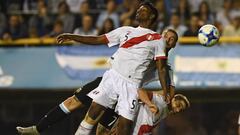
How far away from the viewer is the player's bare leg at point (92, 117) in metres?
12.4

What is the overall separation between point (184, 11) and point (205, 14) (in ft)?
1.65

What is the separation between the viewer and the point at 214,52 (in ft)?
61.0

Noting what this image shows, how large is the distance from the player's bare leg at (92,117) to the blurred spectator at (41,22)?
283 inches

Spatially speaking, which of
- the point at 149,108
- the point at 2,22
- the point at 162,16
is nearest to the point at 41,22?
the point at 2,22

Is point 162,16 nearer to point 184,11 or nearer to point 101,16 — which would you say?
point 184,11

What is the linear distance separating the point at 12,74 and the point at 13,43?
639mm

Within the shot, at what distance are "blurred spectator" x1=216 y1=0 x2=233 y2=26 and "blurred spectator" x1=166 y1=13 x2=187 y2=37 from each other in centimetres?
80

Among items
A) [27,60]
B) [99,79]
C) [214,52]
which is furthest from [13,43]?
[99,79]

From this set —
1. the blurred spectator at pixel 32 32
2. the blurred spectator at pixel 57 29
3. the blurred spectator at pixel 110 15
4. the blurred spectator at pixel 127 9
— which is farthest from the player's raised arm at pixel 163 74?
the blurred spectator at pixel 32 32

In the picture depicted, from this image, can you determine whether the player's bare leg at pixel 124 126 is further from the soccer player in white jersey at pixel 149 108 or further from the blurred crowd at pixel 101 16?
the blurred crowd at pixel 101 16

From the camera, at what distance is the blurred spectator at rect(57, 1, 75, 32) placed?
19172 mm

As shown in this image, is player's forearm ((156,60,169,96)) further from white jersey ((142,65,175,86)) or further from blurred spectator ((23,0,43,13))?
blurred spectator ((23,0,43,13))

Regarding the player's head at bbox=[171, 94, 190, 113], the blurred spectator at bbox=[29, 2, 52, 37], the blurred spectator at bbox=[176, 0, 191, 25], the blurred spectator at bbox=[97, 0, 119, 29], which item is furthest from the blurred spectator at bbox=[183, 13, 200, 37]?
the player's head at bbox=[171, 94, 190, 113]

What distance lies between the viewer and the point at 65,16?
1928 cm
